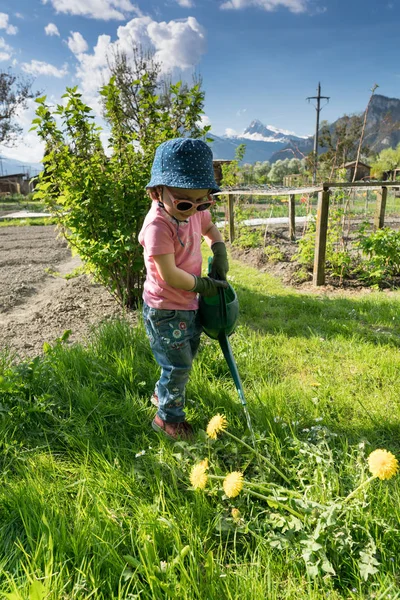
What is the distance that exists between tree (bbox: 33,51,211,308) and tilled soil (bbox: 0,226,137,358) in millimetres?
664

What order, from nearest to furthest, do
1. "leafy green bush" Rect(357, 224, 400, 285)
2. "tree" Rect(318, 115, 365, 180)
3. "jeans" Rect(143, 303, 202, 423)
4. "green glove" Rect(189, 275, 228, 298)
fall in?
"green glove" Rect(189, 275, 228, 298) → "jeans" Rect(143, 303, 202, 423) → "leafy green bush" Rect(357, 224, 400, 285) → "tree" Rect(318, 115, 365, 180)

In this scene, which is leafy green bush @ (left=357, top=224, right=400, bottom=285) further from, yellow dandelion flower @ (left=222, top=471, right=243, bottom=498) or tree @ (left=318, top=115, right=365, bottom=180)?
yellow dandelion flower @ (left=222, top=471, right=243, bottom=498)

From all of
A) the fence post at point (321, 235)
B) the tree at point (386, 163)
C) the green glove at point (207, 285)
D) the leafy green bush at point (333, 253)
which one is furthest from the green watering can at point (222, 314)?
the tree at point (386, 163)

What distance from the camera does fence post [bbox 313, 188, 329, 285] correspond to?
506cm

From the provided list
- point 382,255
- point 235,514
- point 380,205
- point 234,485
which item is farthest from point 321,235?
point 234,485

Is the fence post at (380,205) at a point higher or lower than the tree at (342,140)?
lower

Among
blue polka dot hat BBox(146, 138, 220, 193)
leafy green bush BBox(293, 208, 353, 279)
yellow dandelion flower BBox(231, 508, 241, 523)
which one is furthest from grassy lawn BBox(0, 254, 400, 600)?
leafy green bush BBox(293, 208, 353, 279)

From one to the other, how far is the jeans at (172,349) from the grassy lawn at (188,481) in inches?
7.8

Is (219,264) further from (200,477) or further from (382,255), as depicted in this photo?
(382,255)

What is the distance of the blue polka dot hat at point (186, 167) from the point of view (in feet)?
5.13

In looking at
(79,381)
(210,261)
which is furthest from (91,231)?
(210,261)

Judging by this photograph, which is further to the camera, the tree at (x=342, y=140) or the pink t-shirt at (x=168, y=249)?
the tree at (x=342, y=140)

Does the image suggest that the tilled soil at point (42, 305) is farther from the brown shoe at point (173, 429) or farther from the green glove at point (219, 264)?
the green glove at point (219, 264)

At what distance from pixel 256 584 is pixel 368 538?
0.43m
